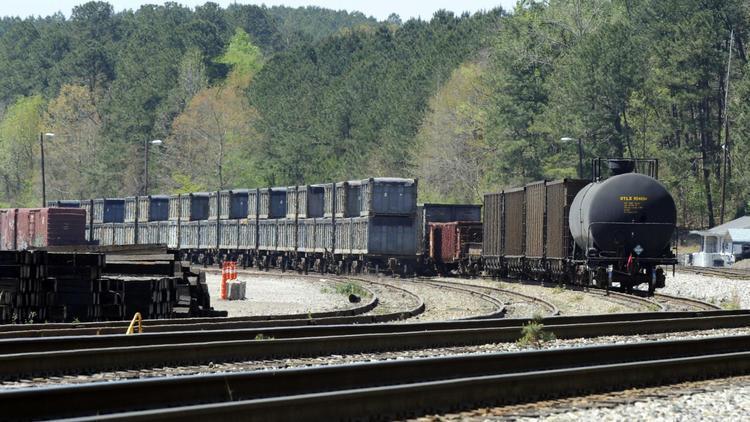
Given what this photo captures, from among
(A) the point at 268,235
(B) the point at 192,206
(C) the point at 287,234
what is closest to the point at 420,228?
(C) the point at 287,234

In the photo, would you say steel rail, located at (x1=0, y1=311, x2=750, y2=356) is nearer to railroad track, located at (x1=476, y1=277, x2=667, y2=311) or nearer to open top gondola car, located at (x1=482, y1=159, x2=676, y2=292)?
railroad track, located at (x1=476, y1=277, x2=667, y2=311)

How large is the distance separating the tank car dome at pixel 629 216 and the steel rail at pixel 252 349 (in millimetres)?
11639

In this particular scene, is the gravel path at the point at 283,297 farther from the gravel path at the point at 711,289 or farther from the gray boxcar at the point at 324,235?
the gravel path at the point at 711,289

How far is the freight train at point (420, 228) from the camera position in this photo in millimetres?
30297

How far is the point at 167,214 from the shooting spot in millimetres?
74625

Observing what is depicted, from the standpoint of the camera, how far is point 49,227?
59531 millimetres

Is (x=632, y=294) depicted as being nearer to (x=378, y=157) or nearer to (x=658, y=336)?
(x=658, y=336)

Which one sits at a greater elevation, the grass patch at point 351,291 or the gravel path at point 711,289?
the gravel path at point 711,289

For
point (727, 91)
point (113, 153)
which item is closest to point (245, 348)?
point (727, 91)

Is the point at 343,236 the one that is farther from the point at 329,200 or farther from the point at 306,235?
the point at 306,235

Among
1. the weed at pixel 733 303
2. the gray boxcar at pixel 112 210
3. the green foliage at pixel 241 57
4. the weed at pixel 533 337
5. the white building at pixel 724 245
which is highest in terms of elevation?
the green foliage at pixel 241 57

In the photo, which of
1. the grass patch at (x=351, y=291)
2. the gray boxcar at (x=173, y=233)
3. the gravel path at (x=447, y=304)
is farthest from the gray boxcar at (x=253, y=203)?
the grass patch at (x=351, y=291)

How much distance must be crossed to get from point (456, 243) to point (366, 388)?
1540 inches

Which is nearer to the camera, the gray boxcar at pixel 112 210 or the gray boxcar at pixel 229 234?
the gray boxcar at pixel 229 234
